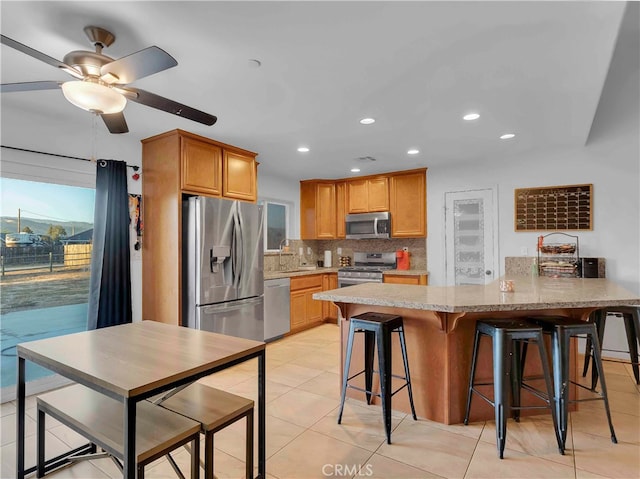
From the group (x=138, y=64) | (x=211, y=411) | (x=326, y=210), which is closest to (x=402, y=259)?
(x=326, y=210)

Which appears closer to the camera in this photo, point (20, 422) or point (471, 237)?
point (20, 422)

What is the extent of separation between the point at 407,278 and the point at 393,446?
2.86 metres

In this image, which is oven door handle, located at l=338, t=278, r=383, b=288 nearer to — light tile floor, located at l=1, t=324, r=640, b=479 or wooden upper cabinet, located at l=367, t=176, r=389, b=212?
wooden upper cabinet, located at l=367, t=176, r=389, b=212

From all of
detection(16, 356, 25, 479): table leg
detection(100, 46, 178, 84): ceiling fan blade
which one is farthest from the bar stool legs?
detection(16, 356, 25, 479): table leg

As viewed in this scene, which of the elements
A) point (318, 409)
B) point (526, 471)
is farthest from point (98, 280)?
point (526, 471)

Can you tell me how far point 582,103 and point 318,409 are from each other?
123 inches

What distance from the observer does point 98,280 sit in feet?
10.8

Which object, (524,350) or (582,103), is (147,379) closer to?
(524,350)

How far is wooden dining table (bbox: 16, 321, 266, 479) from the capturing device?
1.33 m

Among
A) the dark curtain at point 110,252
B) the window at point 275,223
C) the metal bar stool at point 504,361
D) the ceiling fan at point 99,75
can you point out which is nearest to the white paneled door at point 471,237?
the metal bar stool at point 504,361

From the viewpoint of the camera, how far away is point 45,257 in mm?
3178

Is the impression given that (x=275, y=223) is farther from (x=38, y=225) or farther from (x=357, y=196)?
(x=38, y=225)

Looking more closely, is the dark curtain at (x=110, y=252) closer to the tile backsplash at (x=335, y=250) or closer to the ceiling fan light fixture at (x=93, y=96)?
the ceiling fan light fixture at (x=93, y=96)

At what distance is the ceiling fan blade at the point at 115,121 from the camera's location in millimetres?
2107
